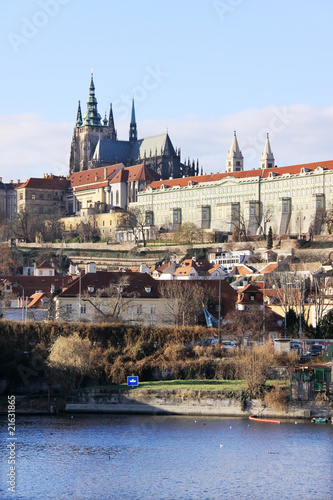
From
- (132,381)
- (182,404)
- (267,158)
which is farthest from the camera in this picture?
(267,158)

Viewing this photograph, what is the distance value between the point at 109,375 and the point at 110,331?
4510 mm

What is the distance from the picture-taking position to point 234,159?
7215 inches

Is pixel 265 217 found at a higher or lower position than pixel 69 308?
higher

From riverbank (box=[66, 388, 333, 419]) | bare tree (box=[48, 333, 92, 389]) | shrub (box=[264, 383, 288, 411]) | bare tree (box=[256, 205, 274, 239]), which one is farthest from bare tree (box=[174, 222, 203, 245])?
shrub (box=[264, 383, 288, 411])

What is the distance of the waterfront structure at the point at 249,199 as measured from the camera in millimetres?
155625

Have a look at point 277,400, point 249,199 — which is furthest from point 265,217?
point 277,400

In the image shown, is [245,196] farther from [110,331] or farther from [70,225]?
[110,331]

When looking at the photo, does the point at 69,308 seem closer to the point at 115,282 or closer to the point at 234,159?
the point at 115,282

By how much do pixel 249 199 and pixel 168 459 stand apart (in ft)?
400

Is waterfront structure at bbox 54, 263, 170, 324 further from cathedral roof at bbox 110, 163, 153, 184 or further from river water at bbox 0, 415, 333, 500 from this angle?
cathedral roof at bbox 110, 163, 153, 184

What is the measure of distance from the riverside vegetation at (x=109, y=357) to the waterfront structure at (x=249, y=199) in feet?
276

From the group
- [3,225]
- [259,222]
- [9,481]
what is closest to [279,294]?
[9,481]

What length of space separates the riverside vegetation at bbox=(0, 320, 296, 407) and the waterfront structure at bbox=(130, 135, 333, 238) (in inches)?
3308

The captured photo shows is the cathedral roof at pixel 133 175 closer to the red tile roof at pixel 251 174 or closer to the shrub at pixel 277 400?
the red tile roof at pixel 251 174
